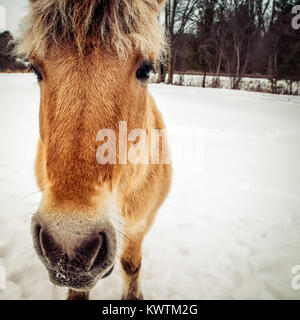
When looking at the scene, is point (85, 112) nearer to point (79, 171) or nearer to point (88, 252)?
point (79, 171)

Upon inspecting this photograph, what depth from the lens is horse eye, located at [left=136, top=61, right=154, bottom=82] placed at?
48.6 inches

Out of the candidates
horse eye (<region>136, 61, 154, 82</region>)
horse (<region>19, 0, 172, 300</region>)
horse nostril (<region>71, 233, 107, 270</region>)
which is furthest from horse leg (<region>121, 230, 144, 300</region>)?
horse eye (<region>136, 61, 154, 82</region>)

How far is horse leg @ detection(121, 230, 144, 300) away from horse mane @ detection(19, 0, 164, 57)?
1.75 m

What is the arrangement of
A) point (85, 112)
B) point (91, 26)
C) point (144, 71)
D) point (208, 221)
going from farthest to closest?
point (208, 221) < point (144, 71) < point (91, 26) < point (85, 112)

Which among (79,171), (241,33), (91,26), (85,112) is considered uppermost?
(241,33)

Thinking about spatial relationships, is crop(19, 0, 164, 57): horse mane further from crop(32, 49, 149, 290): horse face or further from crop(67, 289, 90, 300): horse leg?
crop(67, 289, 90, 300): horse leg

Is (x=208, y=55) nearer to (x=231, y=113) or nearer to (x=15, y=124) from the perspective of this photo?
(x=231, y=113)

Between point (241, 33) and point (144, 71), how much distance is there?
19.3 metres

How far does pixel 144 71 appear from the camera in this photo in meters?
1.26

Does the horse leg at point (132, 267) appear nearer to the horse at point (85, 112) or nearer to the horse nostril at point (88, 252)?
the horse at point (85, 112)

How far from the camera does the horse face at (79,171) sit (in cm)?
85

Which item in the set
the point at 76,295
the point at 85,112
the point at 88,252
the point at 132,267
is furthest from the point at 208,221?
the point at 85,112

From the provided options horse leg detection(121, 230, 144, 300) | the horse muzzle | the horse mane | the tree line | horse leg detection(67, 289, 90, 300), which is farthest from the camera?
the tree line
